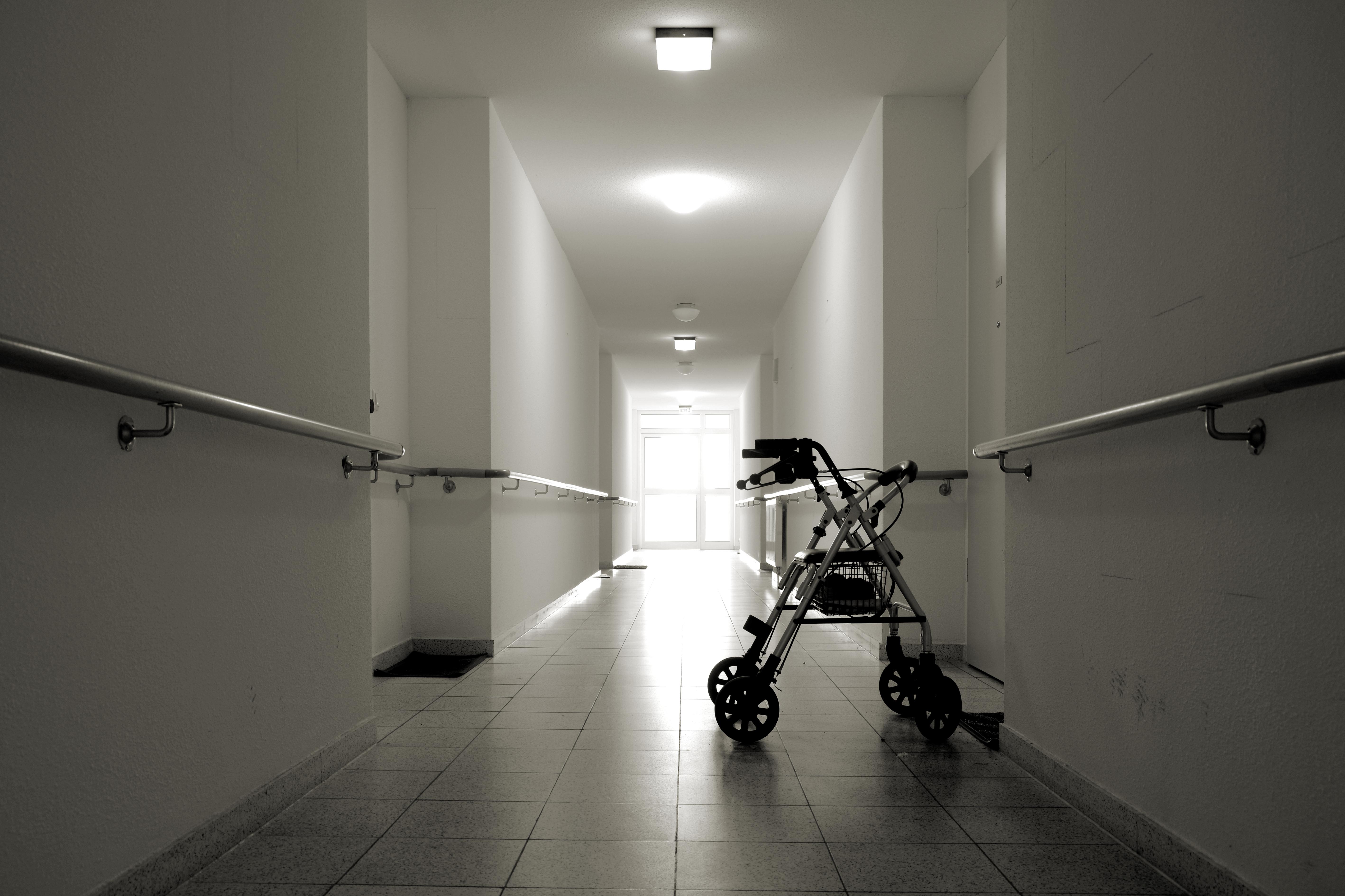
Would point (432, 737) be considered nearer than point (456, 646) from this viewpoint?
Yes

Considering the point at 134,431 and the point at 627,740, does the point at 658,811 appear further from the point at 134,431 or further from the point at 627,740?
the point at 134,431

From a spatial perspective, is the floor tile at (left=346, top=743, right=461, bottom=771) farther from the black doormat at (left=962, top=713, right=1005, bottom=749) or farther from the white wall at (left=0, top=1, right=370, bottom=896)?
the black doormat at (left=962, top=713, right=1005, bottom=749)

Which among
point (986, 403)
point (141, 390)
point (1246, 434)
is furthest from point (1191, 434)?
point (986, 403)

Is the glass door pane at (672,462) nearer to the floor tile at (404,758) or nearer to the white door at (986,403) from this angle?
the white door at (986,403)

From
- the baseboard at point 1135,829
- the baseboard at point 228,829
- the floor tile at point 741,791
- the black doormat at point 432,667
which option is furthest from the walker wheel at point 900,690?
the black doormat at point 432,667

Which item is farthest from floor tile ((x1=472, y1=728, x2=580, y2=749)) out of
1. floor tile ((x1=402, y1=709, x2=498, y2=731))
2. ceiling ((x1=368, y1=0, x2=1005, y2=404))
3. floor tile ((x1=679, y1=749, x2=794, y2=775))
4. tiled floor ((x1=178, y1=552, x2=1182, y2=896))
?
ceiling ((x1=368, y1=0, x2=1005, y2=404))

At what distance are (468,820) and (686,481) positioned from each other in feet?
55.9

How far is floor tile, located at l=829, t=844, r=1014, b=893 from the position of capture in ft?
5.79

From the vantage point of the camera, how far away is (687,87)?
179 inches

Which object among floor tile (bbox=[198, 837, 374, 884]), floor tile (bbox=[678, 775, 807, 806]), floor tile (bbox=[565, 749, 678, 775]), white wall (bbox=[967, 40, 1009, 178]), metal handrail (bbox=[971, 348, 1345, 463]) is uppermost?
white wall (bbox=[967, 40, 1009, 178])

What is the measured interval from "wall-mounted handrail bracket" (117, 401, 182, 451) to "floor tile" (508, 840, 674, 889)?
109cm

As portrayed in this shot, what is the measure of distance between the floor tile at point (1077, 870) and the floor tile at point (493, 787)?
3.68ft

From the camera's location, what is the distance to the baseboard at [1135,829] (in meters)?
1.63

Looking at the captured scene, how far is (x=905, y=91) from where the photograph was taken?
4.58 m
